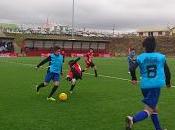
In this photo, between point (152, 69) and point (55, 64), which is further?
point (55, 64)

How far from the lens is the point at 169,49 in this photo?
10069 cm

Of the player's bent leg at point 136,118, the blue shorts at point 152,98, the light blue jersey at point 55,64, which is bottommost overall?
the player's bent leg at point 136,118

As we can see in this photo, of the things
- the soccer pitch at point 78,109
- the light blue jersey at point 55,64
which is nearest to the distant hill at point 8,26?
the soccer pitch at point 78,109

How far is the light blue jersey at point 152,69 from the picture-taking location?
930 centimetres

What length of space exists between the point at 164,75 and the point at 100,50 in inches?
3294

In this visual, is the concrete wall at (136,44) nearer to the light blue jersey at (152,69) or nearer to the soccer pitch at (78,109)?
the soccer pitch at (78,109)

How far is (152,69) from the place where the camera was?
30.7 feet

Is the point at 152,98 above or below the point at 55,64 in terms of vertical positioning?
below

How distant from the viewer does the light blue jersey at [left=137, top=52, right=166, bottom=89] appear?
30.5 ft

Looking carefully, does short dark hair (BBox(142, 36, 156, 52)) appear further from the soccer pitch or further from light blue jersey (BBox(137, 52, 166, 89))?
the soccer pitch

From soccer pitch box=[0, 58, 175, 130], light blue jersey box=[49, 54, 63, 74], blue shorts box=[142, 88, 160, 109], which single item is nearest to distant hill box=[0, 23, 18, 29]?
soccer pitch box=[0, 58, 175, 130]

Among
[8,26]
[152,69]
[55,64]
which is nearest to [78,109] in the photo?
[55,64]

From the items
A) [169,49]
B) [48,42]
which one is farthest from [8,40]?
[169,49]

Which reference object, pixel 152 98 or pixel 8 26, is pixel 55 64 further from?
pixel 8 26
